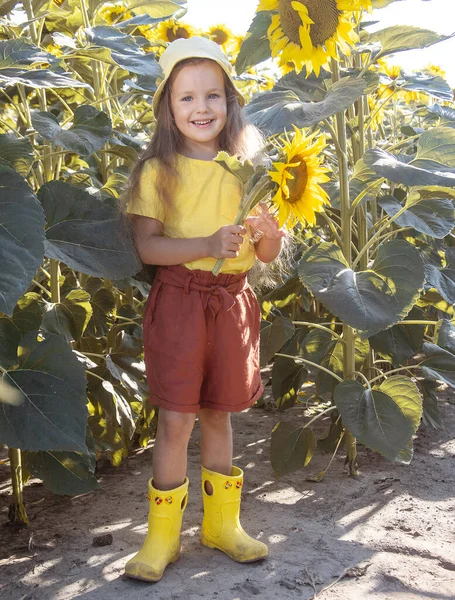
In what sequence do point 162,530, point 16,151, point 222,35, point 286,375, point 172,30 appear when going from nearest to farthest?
point 16,151
point 162,530
point 286,375
point 172,30
point 222,35

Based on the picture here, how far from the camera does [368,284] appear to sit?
188 centimetres

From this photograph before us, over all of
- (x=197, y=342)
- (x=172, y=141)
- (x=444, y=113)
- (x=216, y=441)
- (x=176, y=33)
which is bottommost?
(x=216, y=441)

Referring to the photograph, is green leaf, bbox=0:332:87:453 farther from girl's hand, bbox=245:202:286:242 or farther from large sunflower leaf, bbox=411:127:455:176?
large sunflower leaf, bbox=411:127:455:176

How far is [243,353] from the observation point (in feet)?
6.00

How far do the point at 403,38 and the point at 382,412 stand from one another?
91 cm

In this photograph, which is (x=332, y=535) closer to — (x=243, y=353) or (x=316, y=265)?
(x=243, y=353)

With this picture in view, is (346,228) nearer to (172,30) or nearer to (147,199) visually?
(147,199)

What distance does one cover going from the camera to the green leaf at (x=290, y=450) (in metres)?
2.21

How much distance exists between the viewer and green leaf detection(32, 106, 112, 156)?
1.79 m

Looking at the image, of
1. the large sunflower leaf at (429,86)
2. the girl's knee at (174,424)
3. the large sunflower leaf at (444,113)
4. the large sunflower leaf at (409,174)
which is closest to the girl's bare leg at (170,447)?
the girl's knee at (174,424)

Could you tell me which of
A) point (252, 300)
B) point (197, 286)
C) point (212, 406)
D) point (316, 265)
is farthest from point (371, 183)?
point (212, 406)

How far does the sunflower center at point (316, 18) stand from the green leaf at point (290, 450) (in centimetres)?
100

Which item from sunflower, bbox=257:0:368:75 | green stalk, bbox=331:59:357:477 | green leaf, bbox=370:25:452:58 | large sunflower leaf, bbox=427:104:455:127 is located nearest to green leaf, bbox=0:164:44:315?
sunflower, bbox=257:0:368:75

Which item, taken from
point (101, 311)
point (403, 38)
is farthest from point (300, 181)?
point (101, 311)
